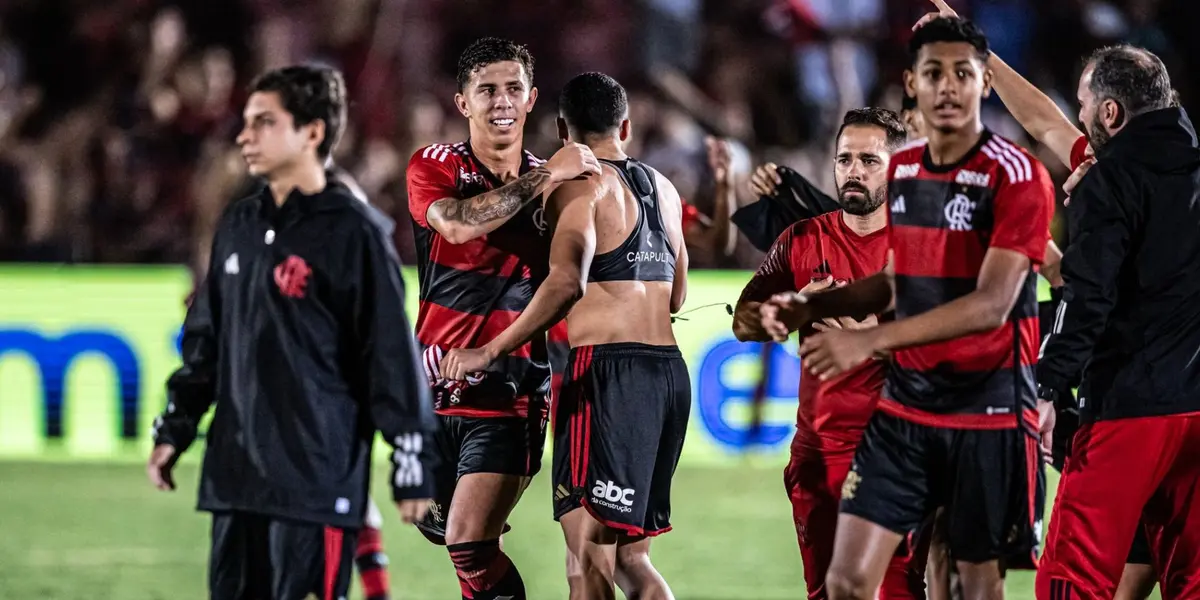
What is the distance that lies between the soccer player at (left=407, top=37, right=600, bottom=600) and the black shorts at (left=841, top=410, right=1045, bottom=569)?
190 centimetres

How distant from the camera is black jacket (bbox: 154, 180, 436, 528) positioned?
17.2 ft

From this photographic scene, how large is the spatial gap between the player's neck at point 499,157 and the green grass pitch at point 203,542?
2869 mm

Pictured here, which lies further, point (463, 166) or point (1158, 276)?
point (463, 166)

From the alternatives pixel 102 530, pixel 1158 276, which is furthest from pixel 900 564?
pixel 102 530

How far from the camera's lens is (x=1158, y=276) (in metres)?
6.22

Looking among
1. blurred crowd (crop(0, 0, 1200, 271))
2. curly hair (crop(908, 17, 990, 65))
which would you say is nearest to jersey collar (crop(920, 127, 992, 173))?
curly hair (crop(908, 17, 990, 65))

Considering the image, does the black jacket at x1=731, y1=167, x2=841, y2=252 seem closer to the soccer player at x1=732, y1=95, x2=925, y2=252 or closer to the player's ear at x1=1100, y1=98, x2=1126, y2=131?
the soccer player at x1=732, y1=95, x2=925, y2=252

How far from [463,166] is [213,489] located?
8.05 feet

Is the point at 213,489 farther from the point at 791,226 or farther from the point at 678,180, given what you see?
the point at 678,180

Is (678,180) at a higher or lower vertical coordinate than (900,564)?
higher

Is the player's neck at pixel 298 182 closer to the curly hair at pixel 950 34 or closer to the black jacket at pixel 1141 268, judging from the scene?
the curly hair at pixel 950 34

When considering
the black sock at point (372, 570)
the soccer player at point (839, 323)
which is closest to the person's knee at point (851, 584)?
the soccer player at point (839, 323)

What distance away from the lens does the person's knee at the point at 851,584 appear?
18.3 ft

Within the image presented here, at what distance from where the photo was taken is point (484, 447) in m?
7.05
